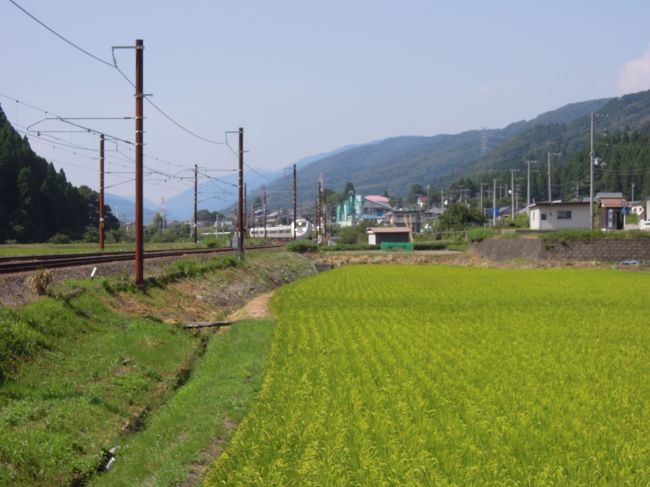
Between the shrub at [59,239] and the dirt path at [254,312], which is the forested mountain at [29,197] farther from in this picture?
the dirt path at [254,312]

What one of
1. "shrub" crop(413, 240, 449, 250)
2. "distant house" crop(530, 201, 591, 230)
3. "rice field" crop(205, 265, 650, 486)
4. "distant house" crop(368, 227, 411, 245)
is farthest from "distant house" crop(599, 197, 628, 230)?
"rice field" crop(205, 265, 650, 486)

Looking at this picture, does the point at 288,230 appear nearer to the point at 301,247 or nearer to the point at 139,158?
the point at 301,247

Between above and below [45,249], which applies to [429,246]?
Result: below

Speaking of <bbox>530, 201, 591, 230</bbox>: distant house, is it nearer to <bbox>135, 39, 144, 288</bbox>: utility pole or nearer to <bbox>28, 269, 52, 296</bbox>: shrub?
<bbox>135, 39, 144, 288</bbox>: utility pole

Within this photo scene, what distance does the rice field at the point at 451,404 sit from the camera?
7660 millimetres

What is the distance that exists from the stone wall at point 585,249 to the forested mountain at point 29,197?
38003mm

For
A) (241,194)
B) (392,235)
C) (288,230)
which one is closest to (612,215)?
(241,194)

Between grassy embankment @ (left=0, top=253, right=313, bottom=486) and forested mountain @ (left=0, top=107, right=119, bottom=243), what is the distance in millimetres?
41851

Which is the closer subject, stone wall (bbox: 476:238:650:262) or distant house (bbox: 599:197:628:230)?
stone wall (bbox: 476:238:650:262)

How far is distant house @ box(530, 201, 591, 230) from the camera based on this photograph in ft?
219

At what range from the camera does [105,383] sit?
13.3m

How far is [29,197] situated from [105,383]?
2081 inches

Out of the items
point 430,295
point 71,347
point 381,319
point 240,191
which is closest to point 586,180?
point 240,191

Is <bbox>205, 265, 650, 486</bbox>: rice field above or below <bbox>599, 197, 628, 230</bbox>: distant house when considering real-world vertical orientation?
below
